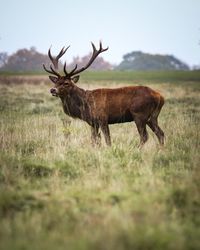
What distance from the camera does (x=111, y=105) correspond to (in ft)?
31.9

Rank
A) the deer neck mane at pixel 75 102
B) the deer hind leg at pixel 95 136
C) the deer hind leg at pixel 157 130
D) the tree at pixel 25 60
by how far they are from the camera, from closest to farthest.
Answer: the deer hind leg at pixel 95 136 → the deer hind leg at pixel 157 130 → the deer neck mane at pixel 75 102 → the tree at pixel 25 60

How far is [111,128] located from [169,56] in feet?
394

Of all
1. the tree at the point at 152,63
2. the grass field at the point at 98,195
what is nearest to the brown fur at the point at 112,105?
the grass field at the point at 98,195

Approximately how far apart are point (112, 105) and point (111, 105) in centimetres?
2

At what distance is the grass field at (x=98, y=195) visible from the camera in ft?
13.7

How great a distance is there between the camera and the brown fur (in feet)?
31.5

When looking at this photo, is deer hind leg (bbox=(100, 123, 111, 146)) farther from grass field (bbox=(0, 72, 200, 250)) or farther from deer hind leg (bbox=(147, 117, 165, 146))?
deer hind leg (bbox=(147, 117, 165, 146))

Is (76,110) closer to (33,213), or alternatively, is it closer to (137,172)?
(137,172)

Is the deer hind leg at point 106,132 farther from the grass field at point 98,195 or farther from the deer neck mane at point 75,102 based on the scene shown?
the deer neck mane at point 75,102

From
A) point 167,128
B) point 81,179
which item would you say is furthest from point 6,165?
point 167,128

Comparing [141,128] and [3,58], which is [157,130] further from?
[3,58]

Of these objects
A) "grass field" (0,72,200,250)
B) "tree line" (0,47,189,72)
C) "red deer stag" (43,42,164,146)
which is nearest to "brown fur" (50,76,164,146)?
"red deer stag" (43,42,164,146)

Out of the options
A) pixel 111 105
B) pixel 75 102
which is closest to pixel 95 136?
pixel 111 105

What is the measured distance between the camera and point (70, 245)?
403cm
